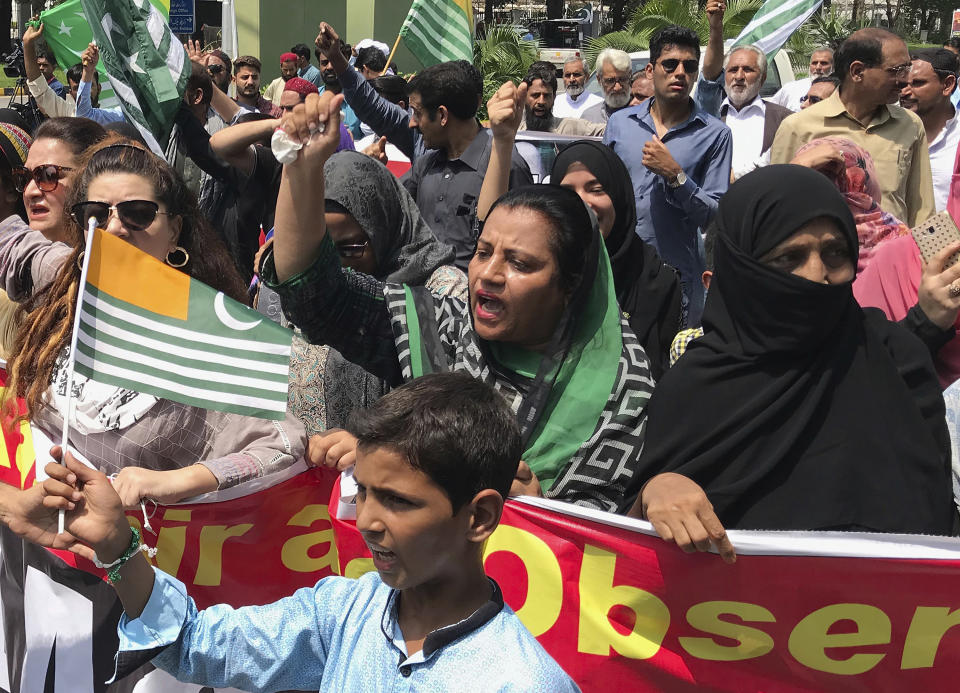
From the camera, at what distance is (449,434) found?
6.06 ft

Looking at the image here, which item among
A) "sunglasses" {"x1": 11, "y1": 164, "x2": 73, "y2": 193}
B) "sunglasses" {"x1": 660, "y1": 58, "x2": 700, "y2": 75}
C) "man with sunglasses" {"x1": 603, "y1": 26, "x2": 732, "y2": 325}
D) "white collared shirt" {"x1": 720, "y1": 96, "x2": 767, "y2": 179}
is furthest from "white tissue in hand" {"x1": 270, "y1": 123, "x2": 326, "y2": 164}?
"white collared shirt" {"x1": 720, "y1": 96, "x2": 767, "y2": 179}

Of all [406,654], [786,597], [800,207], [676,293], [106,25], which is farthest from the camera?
[106,25]

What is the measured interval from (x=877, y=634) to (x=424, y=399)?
4.28 feet

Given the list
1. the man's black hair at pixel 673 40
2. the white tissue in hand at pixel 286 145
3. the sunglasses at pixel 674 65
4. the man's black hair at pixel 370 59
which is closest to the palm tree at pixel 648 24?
the man's black hair at pixel 370 59

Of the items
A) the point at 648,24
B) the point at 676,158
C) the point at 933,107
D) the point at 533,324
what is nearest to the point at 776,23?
the point at 933,107

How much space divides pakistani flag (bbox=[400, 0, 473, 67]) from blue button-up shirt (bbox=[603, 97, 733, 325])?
1305mm

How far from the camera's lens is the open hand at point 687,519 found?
2.31m

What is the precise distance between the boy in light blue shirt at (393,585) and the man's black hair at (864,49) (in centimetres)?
451

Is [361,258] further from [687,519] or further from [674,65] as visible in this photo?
[674,65]

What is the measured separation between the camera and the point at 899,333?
2.69 metres

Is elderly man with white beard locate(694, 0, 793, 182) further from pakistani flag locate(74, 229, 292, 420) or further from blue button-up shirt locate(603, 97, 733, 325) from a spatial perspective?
pakistani flag locate(74, 229, 292, 420)

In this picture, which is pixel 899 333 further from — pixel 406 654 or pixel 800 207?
pixel 406 654

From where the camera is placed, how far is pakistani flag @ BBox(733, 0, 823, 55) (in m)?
8.40

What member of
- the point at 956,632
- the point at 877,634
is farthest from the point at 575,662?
the point at 956,632
